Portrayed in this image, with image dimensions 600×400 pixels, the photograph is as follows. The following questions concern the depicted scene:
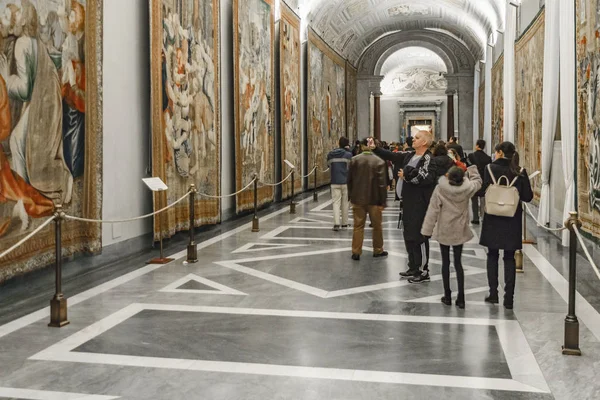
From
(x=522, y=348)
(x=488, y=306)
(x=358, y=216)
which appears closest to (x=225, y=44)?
(x=358, y=216)

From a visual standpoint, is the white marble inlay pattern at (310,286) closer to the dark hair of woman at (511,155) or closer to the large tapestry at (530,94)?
the dark hair of woman at (511,155)

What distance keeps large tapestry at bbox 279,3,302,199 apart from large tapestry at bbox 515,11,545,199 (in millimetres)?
6470

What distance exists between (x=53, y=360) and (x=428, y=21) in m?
29.7

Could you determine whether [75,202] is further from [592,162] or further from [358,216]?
[592,162]

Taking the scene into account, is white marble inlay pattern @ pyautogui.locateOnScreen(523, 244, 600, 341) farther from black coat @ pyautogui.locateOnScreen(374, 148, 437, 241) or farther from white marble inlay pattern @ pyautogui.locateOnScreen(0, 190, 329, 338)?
white marble inlay pattern @ pyautogui.locateOnScreen(0, 190, 329, 338)

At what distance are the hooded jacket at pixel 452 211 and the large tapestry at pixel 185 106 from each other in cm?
448

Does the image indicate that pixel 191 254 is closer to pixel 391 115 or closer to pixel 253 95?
pixel 253 95

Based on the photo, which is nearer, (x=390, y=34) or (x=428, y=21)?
(x=428, y=21)

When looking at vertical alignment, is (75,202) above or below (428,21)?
below

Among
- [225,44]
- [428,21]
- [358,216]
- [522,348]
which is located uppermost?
[428,21]

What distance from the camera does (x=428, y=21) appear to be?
3112 centimetres

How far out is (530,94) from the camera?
14672mm

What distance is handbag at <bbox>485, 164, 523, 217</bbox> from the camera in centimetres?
570

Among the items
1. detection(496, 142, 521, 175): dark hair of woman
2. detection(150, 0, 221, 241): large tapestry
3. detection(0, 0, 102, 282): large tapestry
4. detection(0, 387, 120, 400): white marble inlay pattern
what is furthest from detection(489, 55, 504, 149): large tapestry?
detection(0, 387, 120, 400): white marble inlay pattern
